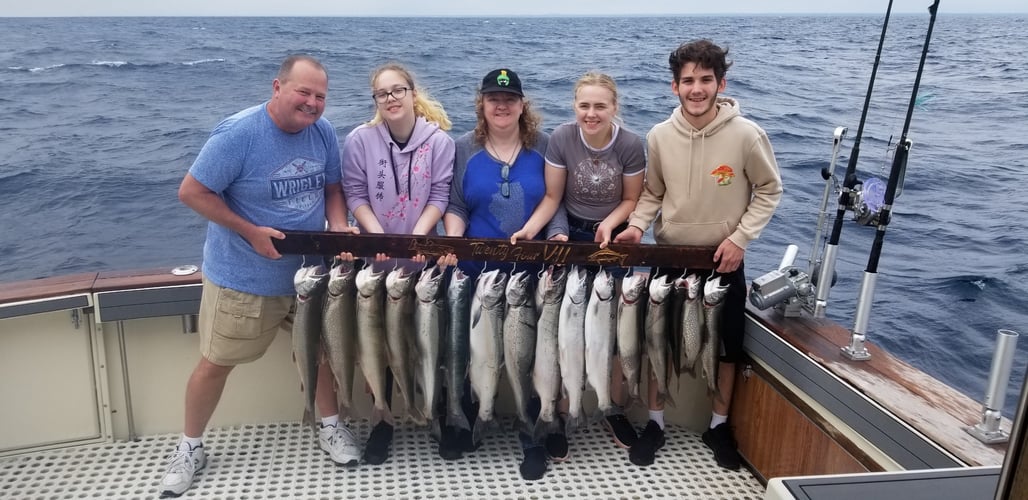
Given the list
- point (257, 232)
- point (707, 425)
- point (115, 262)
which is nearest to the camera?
point (257, 232)

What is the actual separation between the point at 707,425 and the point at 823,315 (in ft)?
3.05

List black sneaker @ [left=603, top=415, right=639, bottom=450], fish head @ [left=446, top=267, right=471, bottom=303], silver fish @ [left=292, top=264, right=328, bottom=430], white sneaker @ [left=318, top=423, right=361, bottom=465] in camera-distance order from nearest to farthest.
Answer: silver fish @ [left=292, top=264, right=328, bottom=430] → fish head @ [left=446, top=267, right=471, bottom=303] → white sneaker @ [left=318, top=423, right=361, bottom=465] → black sneaker @ [left=603, top=415, right=639, bottom=450]

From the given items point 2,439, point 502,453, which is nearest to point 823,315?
point 502,453

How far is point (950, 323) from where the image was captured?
282 inches

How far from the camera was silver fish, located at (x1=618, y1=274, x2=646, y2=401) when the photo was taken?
3529 millimetres

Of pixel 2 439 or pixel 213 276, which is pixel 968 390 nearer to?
pixel 213 276

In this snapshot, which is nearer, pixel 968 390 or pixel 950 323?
pixel 968 390

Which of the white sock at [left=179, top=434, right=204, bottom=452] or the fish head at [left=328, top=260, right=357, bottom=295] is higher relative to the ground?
the fish head at [left=328, top=260, right=357, bottom=295]

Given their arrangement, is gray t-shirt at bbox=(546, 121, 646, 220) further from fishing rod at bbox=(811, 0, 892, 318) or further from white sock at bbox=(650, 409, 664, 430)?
white sock at bbox=(650, 409, 664, 430)

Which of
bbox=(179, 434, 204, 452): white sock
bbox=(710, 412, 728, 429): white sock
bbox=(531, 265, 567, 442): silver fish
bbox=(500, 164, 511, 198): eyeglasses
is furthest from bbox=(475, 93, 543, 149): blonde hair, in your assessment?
bbox=(179, 434, 204, 452): white sock

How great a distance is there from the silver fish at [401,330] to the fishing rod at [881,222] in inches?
77.2

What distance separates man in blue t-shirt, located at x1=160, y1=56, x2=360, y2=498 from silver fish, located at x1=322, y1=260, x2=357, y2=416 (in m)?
0.22

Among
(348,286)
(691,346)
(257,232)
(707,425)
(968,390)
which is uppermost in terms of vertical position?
(257,232)

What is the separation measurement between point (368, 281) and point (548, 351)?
35.6 inches
